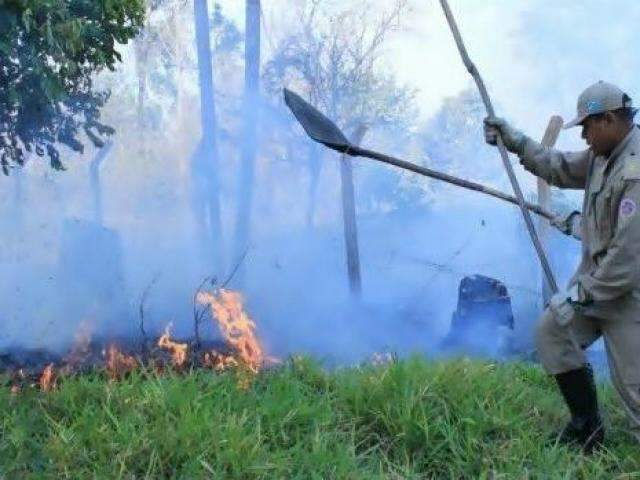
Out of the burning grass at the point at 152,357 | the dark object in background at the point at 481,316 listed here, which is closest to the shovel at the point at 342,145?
the burning grass at the point at 152,357

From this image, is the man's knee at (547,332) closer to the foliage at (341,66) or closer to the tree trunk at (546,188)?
the tree trunk at (546,188)

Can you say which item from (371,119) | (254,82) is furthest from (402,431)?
(371,119)

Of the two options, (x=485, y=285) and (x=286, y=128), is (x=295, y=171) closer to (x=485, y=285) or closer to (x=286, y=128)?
(x=286, y=128)

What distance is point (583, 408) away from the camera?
4234 mm

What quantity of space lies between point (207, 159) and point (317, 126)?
8.18 metres

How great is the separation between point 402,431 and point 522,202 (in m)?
1.68

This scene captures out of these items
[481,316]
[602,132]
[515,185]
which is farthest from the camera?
[481,316]

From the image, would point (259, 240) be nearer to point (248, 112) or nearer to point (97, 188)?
point (248, 112)

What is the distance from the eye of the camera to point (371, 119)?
16688 millimetres

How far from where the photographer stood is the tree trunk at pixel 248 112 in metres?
12.7

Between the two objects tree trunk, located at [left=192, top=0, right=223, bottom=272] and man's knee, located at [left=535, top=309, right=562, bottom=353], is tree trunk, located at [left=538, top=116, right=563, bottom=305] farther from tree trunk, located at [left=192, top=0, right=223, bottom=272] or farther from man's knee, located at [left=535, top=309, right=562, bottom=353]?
tree trunk, located at [left=192, top=0, right=223, bottom=272]

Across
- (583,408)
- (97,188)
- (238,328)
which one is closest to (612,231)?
(583,408)

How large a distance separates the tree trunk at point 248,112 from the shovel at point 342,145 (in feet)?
25.2

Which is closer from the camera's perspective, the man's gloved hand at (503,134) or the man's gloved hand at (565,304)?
the man's gloved hand at (565,304)
